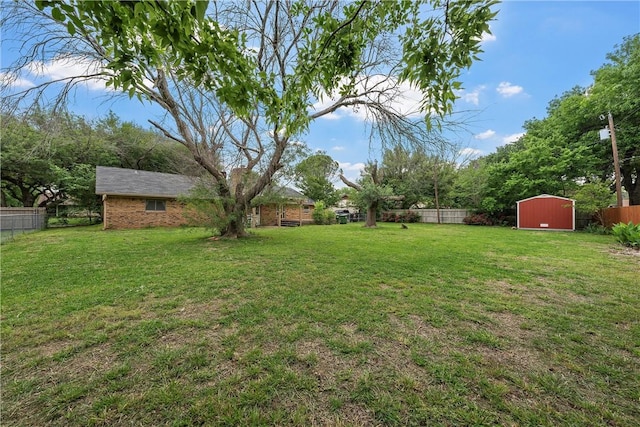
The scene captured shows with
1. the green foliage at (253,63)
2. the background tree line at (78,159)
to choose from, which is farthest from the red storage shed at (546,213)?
the background tree line at (78,159)

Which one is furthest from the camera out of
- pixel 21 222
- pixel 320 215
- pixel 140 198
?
pixel 320 215

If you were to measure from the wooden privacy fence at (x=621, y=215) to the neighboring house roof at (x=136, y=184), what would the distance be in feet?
62.2

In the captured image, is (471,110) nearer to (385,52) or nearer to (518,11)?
(518,11)

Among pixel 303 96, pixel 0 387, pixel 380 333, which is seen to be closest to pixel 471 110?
pixel 303 96

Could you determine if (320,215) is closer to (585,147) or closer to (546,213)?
(546,213)

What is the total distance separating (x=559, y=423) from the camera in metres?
1.56

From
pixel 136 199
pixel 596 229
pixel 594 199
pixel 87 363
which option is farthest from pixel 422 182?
pixel 87 363

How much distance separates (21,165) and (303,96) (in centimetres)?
2299

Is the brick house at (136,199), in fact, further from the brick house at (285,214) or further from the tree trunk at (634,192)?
the tree trunk at (634,192)

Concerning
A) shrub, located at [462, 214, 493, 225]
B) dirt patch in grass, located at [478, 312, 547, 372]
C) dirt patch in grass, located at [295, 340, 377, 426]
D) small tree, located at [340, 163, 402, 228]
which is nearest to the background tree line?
small tree, located at [340, 163, 402, 228]

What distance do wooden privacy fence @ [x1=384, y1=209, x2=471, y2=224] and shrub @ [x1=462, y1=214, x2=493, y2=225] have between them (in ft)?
2.04

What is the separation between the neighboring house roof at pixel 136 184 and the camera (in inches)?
536

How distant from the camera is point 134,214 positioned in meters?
14.2

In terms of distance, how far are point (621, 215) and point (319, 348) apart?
1546 cm
